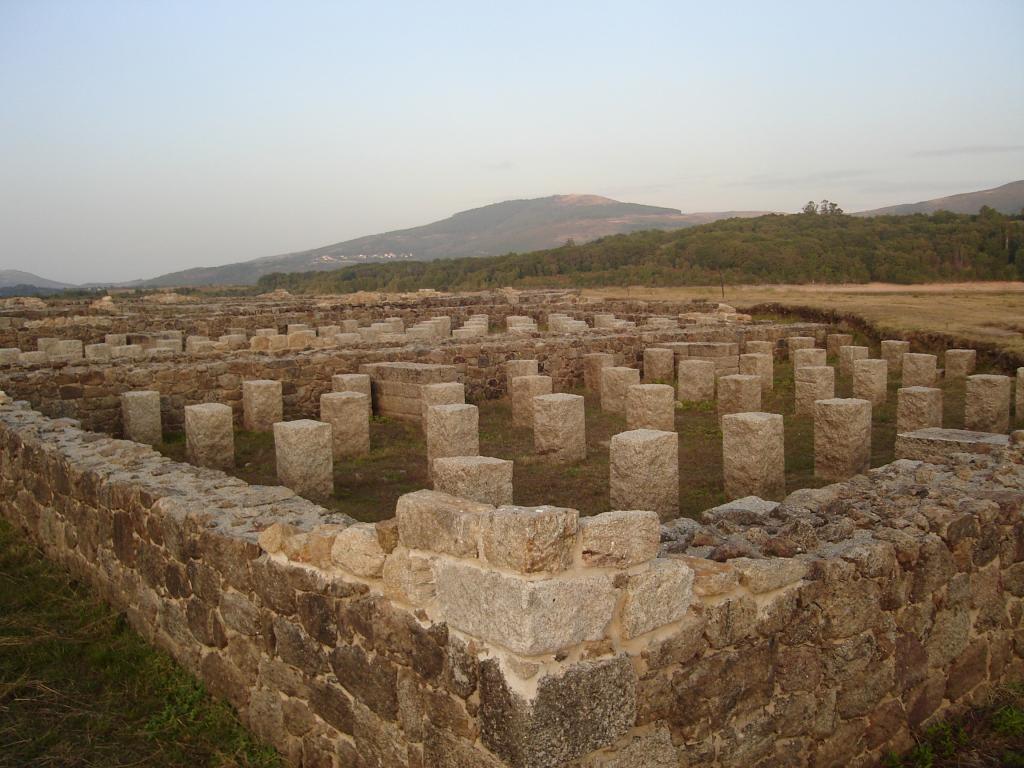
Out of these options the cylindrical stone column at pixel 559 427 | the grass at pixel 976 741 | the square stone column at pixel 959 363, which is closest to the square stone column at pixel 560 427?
the cylindrical stone column at pixel 559 427

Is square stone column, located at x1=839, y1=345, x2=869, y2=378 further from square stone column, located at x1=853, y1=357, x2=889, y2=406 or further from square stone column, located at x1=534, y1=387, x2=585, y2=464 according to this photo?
square stone column, located at x1=534, y1=387, x2=585, y2=464

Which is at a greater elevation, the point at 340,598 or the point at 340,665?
the point at 340,598

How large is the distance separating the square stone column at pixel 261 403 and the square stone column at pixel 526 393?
11.0ft

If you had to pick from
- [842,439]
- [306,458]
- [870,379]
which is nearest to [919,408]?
[842,439]

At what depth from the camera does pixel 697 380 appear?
1345 centimetres

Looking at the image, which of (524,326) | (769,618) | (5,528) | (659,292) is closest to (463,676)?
(769,618)

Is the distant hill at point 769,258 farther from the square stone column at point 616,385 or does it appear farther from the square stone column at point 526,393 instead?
the square stone column at point 526,393

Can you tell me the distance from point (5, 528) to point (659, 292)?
35039mm

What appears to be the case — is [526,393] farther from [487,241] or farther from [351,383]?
[487,241]

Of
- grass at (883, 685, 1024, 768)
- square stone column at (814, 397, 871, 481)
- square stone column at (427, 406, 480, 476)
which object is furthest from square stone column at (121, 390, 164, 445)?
grass at (883, 685, 1024, 768)

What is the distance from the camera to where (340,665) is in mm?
3799

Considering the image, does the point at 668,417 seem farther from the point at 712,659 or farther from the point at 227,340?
the point at 227,340

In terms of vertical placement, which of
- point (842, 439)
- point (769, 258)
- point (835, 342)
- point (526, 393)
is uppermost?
point (769, 258)

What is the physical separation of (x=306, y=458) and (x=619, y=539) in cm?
580
